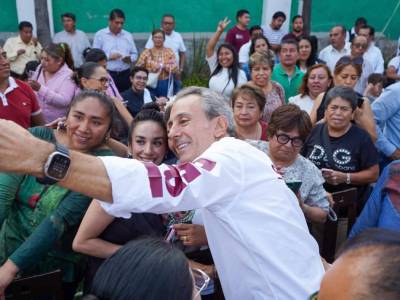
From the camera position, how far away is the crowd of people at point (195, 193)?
53.4 inches

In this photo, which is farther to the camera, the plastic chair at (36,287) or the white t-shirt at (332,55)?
the white t-shirt at (332,55)

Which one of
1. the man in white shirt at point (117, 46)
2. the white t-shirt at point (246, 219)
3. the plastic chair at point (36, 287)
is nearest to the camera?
the white t-shirt at point (246, 219)

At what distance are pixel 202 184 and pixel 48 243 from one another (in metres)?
1.07

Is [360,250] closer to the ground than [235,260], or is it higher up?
higher up

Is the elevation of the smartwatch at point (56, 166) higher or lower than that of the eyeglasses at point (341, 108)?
higher

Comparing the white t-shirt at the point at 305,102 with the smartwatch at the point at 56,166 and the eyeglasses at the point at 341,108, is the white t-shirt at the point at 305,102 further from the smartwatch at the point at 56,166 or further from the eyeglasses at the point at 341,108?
the smartwatch at the point at 56,166

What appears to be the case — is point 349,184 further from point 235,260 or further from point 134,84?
point 134,84

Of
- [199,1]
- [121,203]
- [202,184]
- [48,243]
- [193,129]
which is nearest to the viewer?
[121,203]

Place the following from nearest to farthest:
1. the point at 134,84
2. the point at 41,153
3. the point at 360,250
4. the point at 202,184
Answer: the point at 360,250 → the point at 41,153 → the point at 202,184 → the point at 134,84

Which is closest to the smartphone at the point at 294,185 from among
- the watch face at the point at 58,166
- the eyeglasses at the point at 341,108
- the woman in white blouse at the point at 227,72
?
the eyeglasses at the point at 341,108

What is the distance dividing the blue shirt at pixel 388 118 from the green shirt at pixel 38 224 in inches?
108

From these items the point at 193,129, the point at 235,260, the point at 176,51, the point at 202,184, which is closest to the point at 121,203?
the point at 202,184

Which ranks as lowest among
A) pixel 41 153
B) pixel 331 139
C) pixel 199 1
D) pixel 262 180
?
pixel 331 139

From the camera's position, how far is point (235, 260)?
70.4 inches
